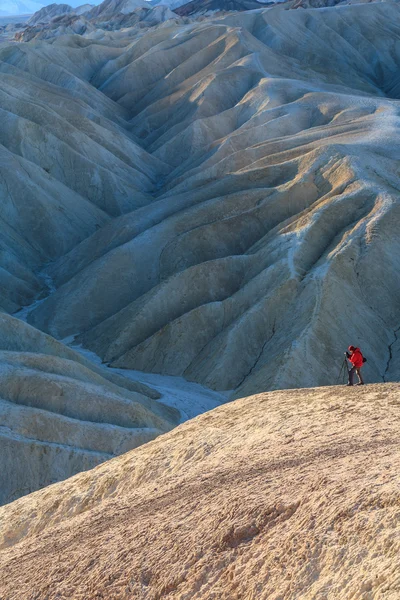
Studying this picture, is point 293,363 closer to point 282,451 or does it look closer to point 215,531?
point 282,451

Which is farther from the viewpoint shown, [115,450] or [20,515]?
[115,450]

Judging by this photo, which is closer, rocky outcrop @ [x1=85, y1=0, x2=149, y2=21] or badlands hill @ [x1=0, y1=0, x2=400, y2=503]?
badlands hill @ [x1=0, y1=0, x2=400, y2=503]

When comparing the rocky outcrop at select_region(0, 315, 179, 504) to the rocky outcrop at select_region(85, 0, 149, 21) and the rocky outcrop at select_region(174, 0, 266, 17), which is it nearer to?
the rocky outcrop at select_region(174, 0, 266, 17)

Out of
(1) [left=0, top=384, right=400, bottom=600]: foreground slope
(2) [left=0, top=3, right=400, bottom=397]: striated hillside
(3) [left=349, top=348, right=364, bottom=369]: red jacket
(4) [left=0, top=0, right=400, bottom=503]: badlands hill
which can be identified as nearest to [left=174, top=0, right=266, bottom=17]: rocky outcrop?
(2) [left=0, top=3, right=400, bottom=397]: striated hillside

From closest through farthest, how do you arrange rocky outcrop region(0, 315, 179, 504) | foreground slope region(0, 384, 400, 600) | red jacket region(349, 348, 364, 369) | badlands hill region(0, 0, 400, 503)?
foreground slope region(0, 384, 400, 600)
red jacket region(349, 348, 364, 369)
rocky outcrop region(0, 315, 179, 504)
badlands hill region(0, 0, 400, 503)

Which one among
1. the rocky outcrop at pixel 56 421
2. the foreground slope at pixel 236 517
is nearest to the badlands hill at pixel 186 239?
the rocky outcrop at pixel 56 421

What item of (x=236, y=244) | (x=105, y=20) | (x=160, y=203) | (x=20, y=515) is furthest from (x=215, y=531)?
(x=105, y=20)

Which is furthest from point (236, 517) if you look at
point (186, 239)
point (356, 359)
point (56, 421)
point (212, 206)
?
point (212, 206)

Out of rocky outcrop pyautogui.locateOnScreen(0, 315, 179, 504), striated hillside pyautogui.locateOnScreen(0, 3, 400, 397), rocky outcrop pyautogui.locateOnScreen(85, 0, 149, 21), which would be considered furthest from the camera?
rocky outcrop pyautogui.locateOnScreen(85, 0, 149, 21)
